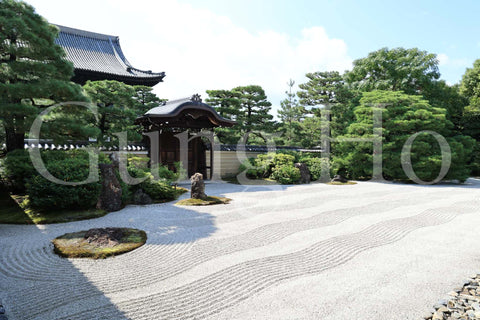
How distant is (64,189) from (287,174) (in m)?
9.43

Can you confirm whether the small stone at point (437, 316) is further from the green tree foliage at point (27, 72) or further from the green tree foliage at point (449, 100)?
the green tree foliage at point (449, 100)

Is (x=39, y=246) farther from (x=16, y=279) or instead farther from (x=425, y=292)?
(x=425, y=292)

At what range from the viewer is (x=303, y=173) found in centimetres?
Result: 1355

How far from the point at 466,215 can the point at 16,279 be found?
30.4ft

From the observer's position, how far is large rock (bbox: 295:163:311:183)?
13462mm

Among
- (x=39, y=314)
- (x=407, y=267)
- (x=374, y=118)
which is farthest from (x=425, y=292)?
(x=374, y=118)

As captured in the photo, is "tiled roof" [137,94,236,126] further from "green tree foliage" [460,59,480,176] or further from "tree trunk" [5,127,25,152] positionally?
"green tree foliage" [460,59,480,176]

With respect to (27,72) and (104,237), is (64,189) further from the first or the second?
(27,72)

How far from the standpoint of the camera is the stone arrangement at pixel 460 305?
2562 millimetres

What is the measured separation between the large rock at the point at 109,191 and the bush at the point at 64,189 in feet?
0.53

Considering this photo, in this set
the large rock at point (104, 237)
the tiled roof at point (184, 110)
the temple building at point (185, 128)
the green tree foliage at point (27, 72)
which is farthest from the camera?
the temple building at point (185, 128)

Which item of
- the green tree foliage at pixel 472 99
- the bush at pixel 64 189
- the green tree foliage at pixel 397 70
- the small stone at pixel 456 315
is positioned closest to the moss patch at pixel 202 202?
the bush at pixel 64 189

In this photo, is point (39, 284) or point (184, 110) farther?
point (184, 110)

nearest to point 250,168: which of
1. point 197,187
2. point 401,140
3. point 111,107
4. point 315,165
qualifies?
point 315,165
